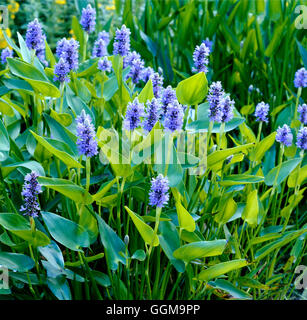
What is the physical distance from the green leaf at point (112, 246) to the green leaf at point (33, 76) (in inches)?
14.2

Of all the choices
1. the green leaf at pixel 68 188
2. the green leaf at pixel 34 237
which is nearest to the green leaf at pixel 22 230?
the green leaf at pixel 34 237

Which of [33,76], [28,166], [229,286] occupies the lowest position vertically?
[229,286]

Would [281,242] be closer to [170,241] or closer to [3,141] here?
[170,241]

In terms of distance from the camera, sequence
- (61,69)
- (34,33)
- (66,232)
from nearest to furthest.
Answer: (66,232) → (61,69) → (34,33)

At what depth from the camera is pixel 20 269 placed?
3.60 ft

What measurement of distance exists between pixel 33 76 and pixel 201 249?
0.62 meters

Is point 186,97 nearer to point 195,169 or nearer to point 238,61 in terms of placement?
point 195,169

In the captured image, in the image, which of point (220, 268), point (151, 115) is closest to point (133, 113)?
point (151, 115)

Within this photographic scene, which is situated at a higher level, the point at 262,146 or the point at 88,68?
the point at 88,68

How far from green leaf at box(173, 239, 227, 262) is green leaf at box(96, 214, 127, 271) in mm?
128

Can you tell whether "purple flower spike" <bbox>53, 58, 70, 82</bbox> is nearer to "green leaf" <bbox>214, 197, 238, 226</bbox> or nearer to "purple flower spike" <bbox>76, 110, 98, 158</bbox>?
"purple flower spike" <bbox>76, 110, 98, 158</bbox>

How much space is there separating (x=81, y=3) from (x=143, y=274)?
3.59 feet

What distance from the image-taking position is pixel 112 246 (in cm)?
111

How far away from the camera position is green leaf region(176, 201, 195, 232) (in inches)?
40.4
